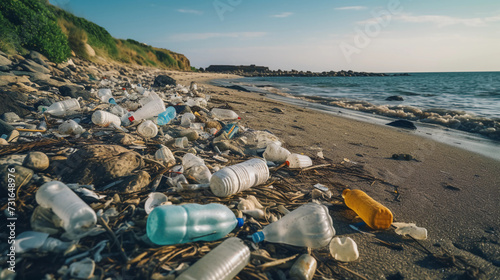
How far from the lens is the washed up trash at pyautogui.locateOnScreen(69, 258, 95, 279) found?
103 centimetres

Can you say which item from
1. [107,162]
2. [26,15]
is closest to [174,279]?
[107,162]

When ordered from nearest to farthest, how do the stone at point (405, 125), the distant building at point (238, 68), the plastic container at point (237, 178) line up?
the plastic container at point (237, 178) → the stone at point (405, 125) → the distant building at point (238, 68)

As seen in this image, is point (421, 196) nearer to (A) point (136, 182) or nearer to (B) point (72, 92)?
(A) point (136, 182)

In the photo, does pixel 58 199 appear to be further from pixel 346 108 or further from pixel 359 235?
pixel 346 108

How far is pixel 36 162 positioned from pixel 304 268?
192cm

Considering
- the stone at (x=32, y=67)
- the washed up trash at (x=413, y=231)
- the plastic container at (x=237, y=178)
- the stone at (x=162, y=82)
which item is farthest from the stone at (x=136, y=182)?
the stone at (x=162, y=82)

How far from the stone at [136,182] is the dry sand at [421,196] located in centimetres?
143

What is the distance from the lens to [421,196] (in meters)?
2.28

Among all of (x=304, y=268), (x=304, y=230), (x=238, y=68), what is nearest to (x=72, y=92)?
(x=304, y=230)

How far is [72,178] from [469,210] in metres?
3.16

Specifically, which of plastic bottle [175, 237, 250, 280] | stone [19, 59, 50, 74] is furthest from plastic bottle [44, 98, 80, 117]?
plastic bottle [175, 237, 250, 280]

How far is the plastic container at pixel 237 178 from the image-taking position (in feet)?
5.91

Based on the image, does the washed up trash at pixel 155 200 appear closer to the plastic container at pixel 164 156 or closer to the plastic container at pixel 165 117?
the plastic container at pixel 164 156

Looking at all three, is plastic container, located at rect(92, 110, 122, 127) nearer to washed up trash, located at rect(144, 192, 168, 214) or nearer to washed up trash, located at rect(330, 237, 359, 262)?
washed up trash, located at rect(144, 192, 168, 214)
